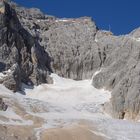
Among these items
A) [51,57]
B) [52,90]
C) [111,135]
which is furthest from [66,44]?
[111,135]

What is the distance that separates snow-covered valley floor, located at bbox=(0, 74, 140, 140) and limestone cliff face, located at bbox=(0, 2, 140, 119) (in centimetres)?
264

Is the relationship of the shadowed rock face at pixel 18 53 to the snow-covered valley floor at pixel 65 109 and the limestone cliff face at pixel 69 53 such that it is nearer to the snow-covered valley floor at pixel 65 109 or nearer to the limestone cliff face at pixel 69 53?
the limestone cliff face at pixel 69 53

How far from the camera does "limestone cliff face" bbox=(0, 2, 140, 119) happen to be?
80.4 m

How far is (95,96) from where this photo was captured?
8412cm

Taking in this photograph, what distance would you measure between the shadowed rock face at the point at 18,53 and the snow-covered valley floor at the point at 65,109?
2883 millimetres

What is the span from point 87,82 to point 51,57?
11.1 meters

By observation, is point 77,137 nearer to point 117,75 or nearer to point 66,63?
point 117,75

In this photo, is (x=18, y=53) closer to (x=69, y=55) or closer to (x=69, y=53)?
(x=69, y=55)

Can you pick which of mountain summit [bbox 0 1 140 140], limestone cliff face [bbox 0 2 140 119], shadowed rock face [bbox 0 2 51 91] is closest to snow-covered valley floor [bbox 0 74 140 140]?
mountain summit [bbox 0 1 140 140]

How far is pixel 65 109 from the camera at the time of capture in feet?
244

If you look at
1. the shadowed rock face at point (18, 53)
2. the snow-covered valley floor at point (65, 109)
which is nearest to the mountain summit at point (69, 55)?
the shadowed rock face at point (18, 53)

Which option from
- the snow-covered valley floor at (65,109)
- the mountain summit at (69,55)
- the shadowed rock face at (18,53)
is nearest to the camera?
the snow-covered valley floor at (65,109)

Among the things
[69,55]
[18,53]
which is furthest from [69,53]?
[18,53]

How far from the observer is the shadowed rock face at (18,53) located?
85.0m
